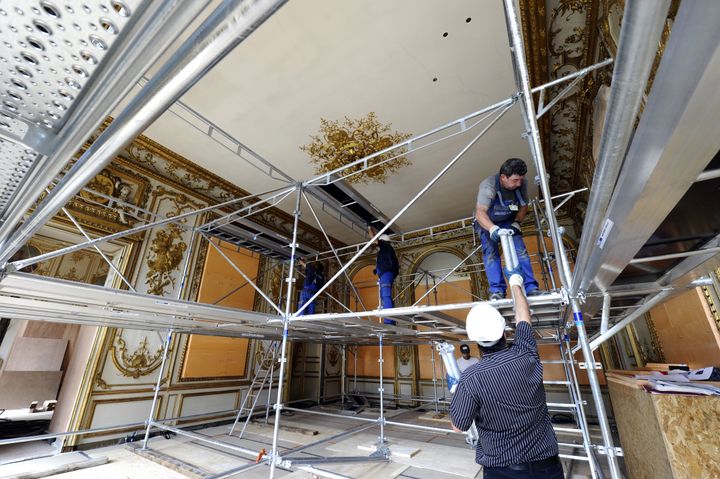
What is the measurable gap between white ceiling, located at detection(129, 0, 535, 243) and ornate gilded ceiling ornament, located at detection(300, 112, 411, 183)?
0.42 ft

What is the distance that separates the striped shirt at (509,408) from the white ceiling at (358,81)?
2.99 meters

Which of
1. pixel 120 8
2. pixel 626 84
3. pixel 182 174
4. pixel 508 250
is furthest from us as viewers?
pixel 182 174

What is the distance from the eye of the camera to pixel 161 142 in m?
4.47

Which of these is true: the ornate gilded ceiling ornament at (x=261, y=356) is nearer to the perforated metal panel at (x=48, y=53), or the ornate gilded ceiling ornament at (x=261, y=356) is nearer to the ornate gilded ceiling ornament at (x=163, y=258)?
the ornate gilded ceiling ornament at (x=163, y=258)

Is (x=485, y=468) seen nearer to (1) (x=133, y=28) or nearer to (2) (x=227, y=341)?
(1) (x=133, y=28)

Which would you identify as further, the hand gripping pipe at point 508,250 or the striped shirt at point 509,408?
the hand gripping pipe at point 508,250

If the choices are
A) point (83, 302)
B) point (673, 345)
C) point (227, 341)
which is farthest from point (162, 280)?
point (673, 345)

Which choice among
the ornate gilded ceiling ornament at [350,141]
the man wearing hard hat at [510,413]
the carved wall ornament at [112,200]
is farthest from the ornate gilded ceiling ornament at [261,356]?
the man wearing hard hat at [510,413]

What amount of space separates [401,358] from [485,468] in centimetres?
564

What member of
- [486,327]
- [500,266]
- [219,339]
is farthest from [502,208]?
[219,339]

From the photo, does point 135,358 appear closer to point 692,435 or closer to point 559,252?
point 559,252

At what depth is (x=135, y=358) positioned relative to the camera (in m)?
4.14

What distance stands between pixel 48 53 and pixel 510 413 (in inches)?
73.6

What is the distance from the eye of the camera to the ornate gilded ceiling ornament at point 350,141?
13.6 feet
